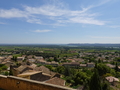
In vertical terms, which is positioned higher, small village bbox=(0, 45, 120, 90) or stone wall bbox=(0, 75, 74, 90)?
stone wall bbox=(0, 75, 74, 90)

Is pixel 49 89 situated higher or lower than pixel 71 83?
higher

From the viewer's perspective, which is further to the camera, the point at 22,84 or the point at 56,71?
the point at 56,71

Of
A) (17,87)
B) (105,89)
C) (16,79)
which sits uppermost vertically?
(16,79)

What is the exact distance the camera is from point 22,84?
511 cm

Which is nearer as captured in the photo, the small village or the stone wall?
the stone wall

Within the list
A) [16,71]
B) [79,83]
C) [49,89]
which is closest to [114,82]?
[79,83]

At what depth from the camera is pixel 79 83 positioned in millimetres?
23453

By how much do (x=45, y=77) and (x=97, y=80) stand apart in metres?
9.17

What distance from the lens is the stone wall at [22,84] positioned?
4562 millimetres

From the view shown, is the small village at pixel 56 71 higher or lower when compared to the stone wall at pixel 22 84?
lower

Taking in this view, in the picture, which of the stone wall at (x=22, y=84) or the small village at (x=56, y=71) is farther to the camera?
the small village at (x=56, y=71)

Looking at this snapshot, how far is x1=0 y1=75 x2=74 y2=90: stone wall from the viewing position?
4.56 m

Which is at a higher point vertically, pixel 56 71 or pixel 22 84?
pixel 22 84

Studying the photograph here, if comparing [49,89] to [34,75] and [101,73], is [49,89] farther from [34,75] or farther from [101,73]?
[101,73]
